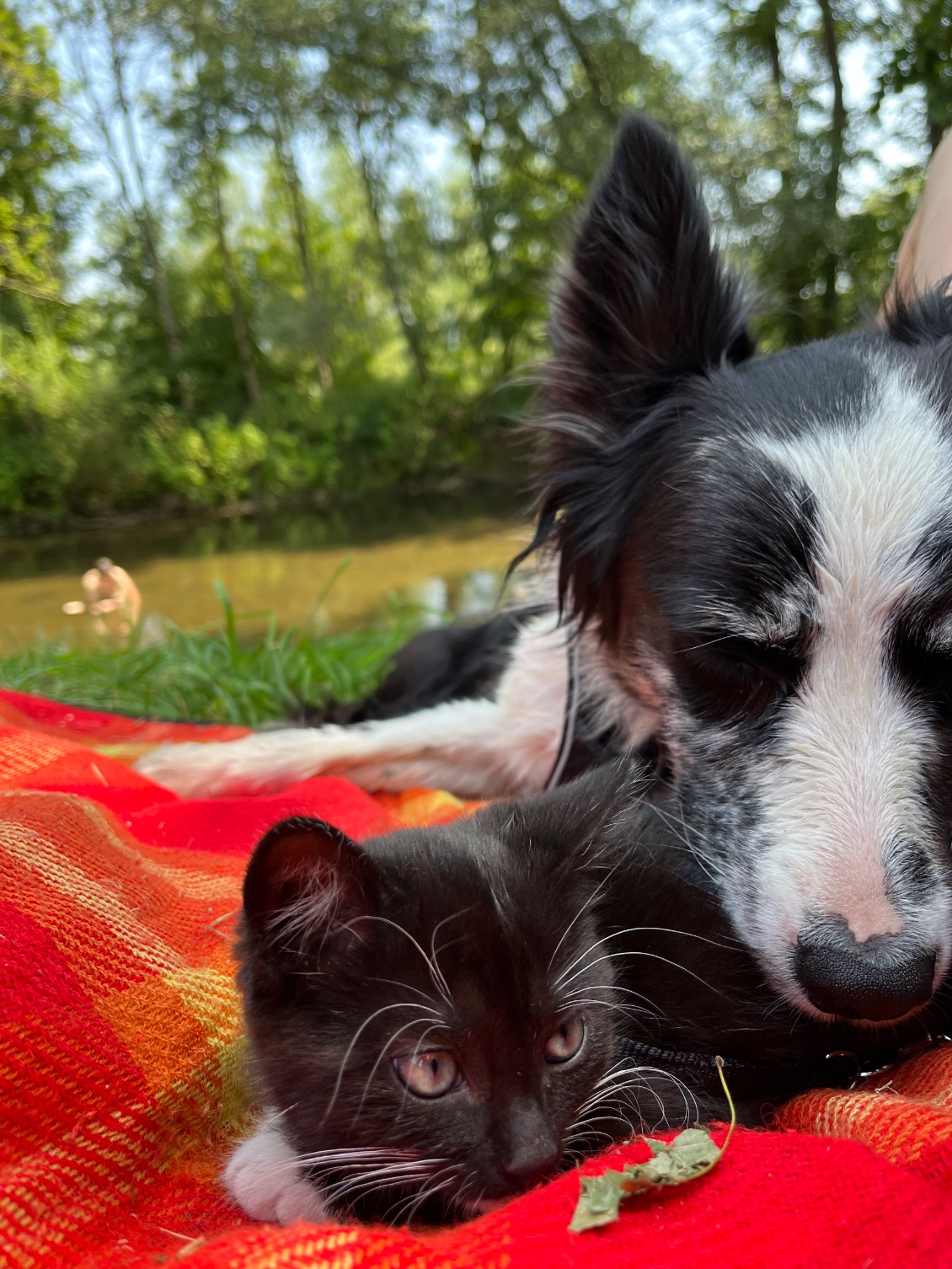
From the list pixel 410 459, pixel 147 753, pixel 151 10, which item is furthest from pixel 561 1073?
pixel 151 10

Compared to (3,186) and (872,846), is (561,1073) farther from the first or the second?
(3,186)

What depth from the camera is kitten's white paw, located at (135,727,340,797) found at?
3377 millimetres

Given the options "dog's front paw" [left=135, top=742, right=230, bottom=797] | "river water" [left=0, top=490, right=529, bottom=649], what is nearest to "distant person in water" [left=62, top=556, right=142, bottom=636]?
"river water" [left=0, top=490, right=529, bottom=649]

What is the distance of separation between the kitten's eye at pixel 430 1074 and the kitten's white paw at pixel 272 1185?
0.69 feet

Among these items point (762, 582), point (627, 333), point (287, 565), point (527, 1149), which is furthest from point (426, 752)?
point (287, 565)

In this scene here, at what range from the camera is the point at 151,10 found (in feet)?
70.1

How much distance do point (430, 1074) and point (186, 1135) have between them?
20.6 inches

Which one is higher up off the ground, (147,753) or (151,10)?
(151,10)

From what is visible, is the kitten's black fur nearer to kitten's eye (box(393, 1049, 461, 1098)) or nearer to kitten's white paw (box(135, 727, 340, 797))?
kitten's eye (box(393, 1049, 461, 1098))

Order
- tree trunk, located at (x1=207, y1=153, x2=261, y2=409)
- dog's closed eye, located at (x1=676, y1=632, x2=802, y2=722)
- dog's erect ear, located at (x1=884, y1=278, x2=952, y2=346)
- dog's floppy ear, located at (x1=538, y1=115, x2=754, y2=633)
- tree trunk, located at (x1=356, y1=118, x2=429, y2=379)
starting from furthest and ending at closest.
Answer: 1. tree trunk, located at (x1=207, y1=153, x2=261, y2=409)
2. tree trunk, located at (x1=356, y1=118, x2=429, y2=379)
3. dog's floppy ear, located at (x1=538, y1=115, x2=754, y2=633)
4. dog's erect ear, located at (x1=884, y1=278, x2=952, y2=346)
5. dog's closed eye, located at (x1=676, y1=632, x2=802, y2=722)

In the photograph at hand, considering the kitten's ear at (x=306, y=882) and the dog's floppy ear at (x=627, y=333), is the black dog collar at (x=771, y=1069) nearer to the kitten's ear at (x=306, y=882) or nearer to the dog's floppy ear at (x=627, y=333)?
the kitten's ear at (x=306, y=882)

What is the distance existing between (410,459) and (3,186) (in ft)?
38.0

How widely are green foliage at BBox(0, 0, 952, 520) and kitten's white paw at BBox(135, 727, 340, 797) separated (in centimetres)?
1315

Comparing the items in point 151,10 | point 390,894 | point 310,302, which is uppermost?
point 151,10
